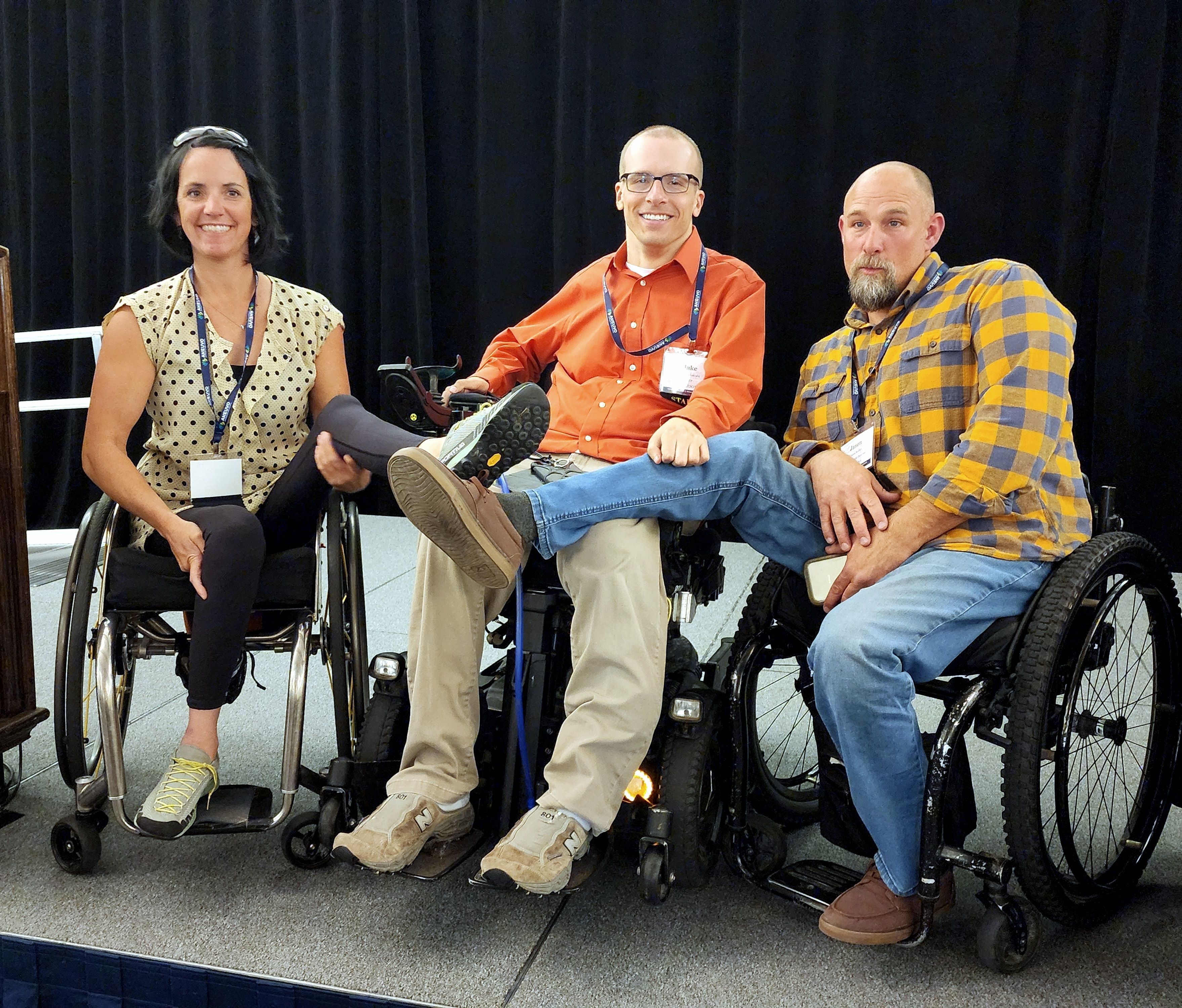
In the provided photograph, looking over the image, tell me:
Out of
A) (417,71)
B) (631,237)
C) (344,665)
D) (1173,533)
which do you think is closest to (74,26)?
(417,71)

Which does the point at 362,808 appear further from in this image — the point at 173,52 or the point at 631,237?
the point at 173,52

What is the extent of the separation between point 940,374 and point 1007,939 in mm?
827

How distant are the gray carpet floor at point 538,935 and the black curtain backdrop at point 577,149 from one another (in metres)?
2.24

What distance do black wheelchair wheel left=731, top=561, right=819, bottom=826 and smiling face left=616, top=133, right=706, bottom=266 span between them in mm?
650

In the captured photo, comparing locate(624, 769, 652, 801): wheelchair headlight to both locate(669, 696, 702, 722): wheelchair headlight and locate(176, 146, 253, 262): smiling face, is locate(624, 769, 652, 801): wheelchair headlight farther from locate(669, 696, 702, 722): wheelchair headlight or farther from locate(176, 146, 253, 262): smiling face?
locate(176, 146, 253, 262): smiling face

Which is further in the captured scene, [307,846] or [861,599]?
[307,846]

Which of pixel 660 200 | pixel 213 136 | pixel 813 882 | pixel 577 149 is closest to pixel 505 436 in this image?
pixel 660 200

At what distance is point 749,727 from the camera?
67.9 inches

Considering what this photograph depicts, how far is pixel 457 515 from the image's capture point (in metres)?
1.39

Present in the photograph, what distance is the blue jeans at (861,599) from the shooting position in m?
1.35

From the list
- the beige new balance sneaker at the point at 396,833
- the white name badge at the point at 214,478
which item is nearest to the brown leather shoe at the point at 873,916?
the beige new balance sneaker at the point at 396,833

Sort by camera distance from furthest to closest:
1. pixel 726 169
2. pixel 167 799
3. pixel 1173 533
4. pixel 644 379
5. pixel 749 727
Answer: pixel 726 169, pixel 1173 533, pixel 644 379, pixel 749 727, pixel 167 799

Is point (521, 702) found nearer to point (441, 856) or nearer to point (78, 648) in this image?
point (441, 856)

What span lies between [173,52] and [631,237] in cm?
360
